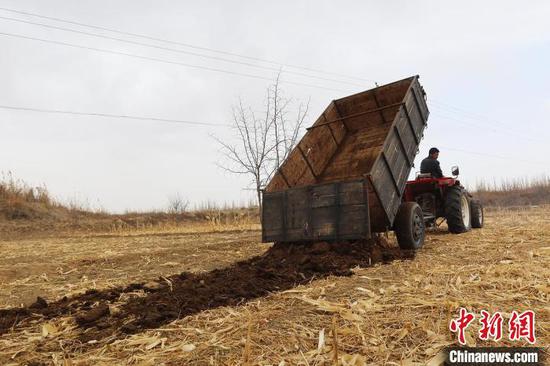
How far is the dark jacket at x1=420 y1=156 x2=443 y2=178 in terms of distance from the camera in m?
9.92

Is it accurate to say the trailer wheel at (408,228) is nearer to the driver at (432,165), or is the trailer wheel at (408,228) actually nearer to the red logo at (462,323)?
the driver at (432,165)

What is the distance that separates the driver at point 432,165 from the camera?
9.92 meters

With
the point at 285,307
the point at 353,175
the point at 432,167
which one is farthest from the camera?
the point at 432,167

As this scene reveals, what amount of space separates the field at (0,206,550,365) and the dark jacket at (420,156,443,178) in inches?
130

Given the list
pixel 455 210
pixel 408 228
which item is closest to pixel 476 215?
pixel 455 210

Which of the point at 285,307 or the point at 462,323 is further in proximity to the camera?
the point at 285,307

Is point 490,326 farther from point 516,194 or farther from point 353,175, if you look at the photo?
point 516,194

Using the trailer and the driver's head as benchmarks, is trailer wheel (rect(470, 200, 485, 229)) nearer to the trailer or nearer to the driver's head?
the driver's head

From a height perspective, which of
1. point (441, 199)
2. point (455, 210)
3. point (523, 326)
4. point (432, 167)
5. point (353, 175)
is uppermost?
point (432, 167)

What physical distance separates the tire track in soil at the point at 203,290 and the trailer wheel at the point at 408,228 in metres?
0.51

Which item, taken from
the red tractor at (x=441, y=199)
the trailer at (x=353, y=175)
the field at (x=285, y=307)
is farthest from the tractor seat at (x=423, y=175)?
the field at (x=285, y=307)

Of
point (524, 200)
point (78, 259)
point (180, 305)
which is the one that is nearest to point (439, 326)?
point (180, 305)

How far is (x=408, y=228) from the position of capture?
685 centimetres

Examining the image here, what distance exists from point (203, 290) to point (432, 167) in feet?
23.8
